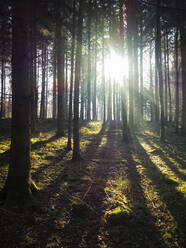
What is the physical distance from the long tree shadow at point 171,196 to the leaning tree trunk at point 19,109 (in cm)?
363

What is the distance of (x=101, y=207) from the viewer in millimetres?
4137

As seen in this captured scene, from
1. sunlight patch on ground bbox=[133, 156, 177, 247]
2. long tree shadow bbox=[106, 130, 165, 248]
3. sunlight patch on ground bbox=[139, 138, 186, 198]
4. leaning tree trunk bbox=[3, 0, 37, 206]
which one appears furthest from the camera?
sunlight patch on ground bbox=[139, 138, 186, 198]

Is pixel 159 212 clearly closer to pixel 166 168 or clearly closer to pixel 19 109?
pixel 166 168

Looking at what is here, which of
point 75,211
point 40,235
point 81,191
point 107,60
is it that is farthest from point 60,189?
point 107,60

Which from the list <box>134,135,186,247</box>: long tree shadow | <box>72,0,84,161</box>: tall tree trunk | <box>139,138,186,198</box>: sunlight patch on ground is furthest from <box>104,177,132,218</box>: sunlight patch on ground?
<box>72,0,84,161</box>: tall tree trunk

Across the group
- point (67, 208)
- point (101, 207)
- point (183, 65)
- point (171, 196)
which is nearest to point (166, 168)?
point (171, 196)

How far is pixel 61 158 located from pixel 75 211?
13.4 ft

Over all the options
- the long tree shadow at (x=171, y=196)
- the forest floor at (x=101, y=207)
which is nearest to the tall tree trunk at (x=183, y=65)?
the forest floor at (x=101, y=207)

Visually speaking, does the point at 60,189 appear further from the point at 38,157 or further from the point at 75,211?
the point at 38,157

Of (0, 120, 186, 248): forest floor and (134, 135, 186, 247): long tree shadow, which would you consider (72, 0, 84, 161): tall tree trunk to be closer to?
(0, 120, 186, 248): forest floor

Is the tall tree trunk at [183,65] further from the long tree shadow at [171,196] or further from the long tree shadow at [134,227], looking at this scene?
the long tree shadow at [134,227]

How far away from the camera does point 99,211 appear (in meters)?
3.98

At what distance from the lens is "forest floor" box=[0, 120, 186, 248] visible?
3072mm

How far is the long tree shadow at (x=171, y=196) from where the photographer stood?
3511 mm
